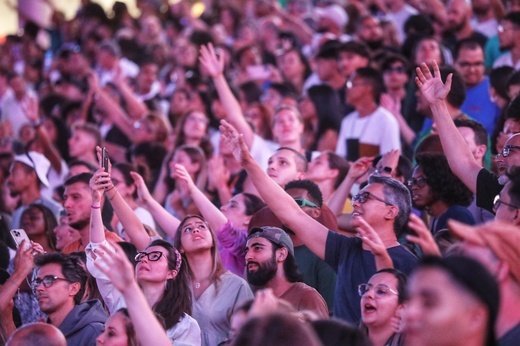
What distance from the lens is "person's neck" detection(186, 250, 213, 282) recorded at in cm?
Result: 609

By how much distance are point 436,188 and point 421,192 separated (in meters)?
0.10

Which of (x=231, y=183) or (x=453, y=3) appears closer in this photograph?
(x=231, y=183)

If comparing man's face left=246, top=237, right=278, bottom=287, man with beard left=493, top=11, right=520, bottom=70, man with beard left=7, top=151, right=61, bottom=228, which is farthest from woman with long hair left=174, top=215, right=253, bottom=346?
man with beard left=493, top=11, right=520, bottom=70

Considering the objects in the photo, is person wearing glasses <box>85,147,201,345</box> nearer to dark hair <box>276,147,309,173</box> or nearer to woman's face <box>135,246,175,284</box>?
woman's face <box>135,246,175,284</box>

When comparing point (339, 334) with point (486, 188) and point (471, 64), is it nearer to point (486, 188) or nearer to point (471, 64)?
point (486, 188)

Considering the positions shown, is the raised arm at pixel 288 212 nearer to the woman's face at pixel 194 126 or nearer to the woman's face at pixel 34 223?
the woman's face at pixel 34 223

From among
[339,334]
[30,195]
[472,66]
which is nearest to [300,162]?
[472,66]

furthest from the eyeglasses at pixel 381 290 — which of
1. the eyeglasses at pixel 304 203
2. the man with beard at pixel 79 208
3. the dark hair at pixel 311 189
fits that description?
the man with beard at pixel 79 208

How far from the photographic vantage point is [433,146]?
724 cm

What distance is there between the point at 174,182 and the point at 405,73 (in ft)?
7.99

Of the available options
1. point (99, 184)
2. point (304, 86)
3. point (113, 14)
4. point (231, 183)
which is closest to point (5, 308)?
point (99, 184)

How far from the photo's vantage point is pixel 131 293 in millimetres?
4051

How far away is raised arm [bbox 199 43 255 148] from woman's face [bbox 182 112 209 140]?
1209 mm

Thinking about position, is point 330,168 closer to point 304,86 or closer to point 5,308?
point 5,308
